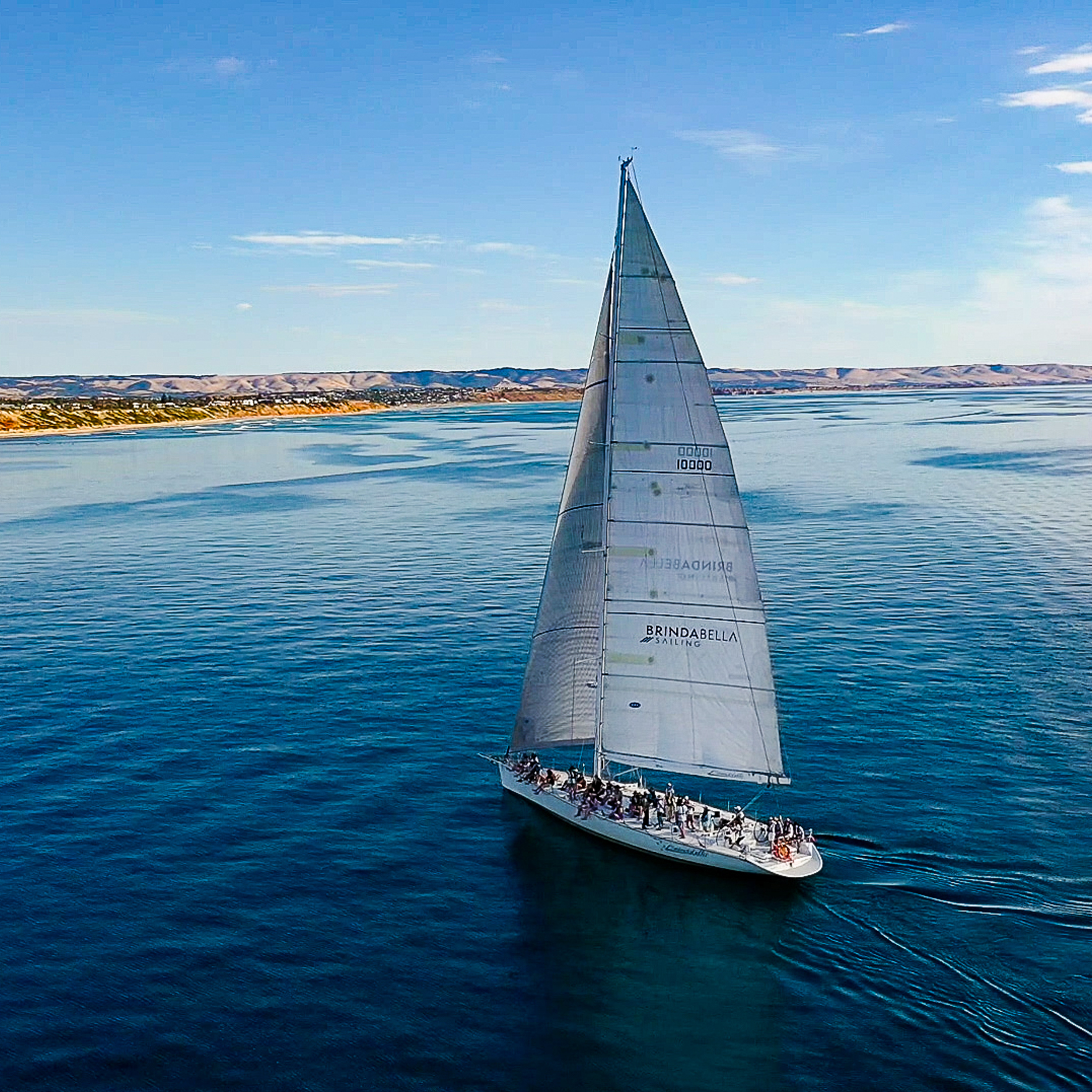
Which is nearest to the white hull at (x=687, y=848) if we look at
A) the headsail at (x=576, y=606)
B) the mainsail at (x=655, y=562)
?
the mainsail at (x=655, y=562)

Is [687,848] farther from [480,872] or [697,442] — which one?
[697,442]

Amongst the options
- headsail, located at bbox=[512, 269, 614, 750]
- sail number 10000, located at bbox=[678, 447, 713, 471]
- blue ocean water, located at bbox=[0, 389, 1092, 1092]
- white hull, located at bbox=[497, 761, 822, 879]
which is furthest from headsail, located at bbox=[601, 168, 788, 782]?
blue ocean water, located at bbox=[0, 389, 1092, 1092]

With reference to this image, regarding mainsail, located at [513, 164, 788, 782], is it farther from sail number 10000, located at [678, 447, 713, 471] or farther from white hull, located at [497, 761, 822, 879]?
white hull, located at [497, 761, 822, 879]

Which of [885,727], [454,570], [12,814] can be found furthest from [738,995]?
[454,570]

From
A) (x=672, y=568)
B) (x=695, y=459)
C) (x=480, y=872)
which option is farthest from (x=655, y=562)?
(x=480, y=872)

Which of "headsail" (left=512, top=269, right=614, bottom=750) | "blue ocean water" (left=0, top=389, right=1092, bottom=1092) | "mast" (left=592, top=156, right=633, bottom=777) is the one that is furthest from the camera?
"headsail" (left=512, top=269, right=614, bottom=750)

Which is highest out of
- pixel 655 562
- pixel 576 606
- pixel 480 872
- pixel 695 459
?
pixel 695 459
